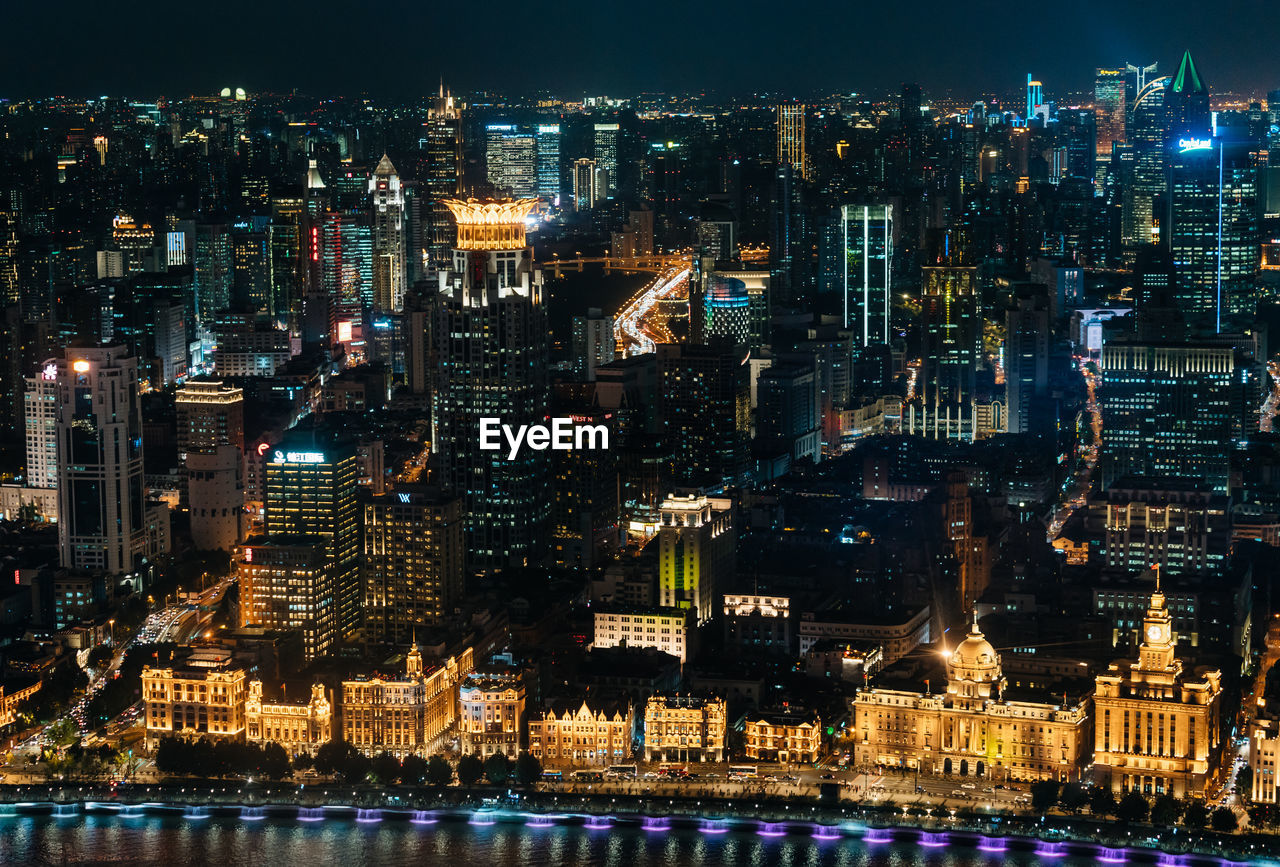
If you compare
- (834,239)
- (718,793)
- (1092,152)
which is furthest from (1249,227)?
(718,793)

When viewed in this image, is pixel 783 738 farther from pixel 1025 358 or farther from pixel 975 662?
pixel 1025 358

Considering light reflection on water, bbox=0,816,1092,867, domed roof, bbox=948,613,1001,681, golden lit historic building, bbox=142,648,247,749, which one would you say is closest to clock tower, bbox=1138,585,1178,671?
domed roof, bbox=948,613,1001,681

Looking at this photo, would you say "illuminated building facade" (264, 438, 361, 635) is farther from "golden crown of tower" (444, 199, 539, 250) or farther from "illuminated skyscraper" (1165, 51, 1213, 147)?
"illuminated skyscraper" (1165, 51, 1213, 147)

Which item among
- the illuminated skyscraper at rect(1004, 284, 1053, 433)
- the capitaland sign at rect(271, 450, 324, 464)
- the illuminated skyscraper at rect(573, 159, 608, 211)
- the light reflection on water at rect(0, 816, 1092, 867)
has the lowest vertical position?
the light reflection on water at rect(0, 816, 1092, 867)

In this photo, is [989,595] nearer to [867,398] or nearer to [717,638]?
[717,638]

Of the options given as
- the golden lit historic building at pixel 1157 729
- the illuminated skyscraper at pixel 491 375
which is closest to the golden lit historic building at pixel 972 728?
the golden lit historic building at pixel 1157 729

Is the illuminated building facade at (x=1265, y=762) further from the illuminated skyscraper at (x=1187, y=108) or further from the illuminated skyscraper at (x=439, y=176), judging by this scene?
the illuminated skyscraper at (x=1187, y=108)
